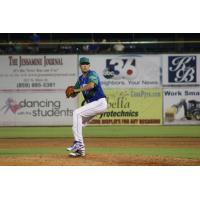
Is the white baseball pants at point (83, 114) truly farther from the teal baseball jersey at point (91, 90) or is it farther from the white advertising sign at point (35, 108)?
the white advertising sign at point (35, 108)

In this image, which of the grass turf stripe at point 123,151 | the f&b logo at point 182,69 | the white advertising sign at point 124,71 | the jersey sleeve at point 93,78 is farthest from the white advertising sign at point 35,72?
the jersey sleeve at point 93,78

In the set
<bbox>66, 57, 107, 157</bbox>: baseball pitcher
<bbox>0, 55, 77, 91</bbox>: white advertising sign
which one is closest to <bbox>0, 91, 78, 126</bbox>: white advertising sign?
<bbox>0, 55, 77, 91</bbox>: white advertising sign

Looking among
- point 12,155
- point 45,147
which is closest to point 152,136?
point 45,147

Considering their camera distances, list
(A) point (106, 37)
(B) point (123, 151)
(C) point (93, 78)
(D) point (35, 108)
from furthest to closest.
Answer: (A) point (106, 37)
(D) point (35, 108)
(B) point (123, 151)
(C) point (93, 78)

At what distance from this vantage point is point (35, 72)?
17.3 meters

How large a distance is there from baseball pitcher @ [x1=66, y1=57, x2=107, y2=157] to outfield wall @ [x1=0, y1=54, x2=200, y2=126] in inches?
240

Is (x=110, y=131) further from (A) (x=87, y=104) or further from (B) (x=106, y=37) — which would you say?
(A) (x=87, y=104)

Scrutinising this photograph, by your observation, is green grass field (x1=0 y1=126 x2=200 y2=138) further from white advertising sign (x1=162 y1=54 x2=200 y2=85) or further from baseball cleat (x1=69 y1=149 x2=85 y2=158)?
baseball cleat (x1=69 y1=149 x2=85 y2=158)

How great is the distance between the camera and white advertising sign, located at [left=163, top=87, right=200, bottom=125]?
17.6 m

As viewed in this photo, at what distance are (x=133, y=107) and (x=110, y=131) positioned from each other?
4.69ft

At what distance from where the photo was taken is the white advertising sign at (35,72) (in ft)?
57.0

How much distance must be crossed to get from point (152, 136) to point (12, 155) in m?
4.44

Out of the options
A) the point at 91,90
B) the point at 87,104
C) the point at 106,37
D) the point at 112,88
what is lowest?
the point at 87,104

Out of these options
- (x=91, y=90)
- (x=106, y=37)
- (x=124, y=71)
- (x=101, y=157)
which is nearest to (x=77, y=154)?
(x=101, y=157)
